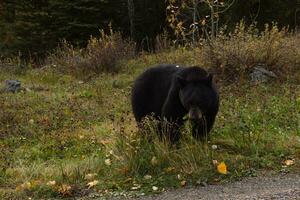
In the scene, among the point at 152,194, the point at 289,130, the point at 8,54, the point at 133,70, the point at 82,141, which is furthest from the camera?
the point at 8,54

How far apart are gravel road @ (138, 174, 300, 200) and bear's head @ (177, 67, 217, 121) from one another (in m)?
0.84

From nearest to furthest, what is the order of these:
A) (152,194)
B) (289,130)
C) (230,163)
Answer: (152,194) < (230,163) < (289,130)

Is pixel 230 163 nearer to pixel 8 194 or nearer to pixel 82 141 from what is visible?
pixel 8 194

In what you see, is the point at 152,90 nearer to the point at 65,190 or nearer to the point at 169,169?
the point at 169,169

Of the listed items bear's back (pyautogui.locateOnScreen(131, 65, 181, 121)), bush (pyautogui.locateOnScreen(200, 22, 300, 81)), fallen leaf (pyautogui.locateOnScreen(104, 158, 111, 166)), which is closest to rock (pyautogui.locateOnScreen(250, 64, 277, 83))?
bush (pyautogui.locateOnScreen(200, 22, 300, 81))

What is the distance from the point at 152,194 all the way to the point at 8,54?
21.4 m

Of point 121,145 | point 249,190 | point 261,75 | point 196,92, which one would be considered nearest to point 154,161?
point 121,145

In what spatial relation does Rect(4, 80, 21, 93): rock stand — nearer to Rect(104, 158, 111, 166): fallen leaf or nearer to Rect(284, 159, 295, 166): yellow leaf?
Rect(104, 158, 111, 166): fallen leaf

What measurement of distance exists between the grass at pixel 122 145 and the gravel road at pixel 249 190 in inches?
6.6

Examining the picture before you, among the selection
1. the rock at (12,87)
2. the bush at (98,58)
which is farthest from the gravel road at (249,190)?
the bush at (98,58)

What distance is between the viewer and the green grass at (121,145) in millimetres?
6578

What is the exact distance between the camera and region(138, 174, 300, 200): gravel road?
5836 mm

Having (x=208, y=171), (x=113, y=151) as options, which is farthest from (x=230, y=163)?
(x=113, y=151)

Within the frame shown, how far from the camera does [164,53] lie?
16.5 m
